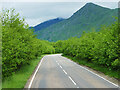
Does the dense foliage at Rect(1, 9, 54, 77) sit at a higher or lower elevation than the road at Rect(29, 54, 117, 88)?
higher

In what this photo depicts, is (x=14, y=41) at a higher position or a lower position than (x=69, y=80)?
higher

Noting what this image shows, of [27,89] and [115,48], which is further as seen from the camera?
[115,48]

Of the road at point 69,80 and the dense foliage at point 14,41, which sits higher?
the dense foliage at point 14,41

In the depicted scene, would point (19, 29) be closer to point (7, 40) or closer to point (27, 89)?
point (7, 40)

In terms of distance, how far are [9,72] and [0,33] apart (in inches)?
127

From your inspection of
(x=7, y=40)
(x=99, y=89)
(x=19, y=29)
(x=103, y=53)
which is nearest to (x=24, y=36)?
(x=19, y=29)

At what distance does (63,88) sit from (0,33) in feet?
20.3

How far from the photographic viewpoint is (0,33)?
11844mm

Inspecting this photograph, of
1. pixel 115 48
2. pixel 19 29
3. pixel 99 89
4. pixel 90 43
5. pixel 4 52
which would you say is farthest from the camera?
pixel 90 43

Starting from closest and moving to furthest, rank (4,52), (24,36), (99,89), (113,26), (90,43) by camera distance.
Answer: (99,89) → (4,52) → (113,26) → (24,36) → (90,43)

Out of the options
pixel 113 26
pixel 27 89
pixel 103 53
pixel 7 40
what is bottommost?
pixel 27 89

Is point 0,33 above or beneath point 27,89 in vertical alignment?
above

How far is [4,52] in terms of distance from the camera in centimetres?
1138

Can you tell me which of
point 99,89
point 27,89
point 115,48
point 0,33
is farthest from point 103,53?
point 0,33
